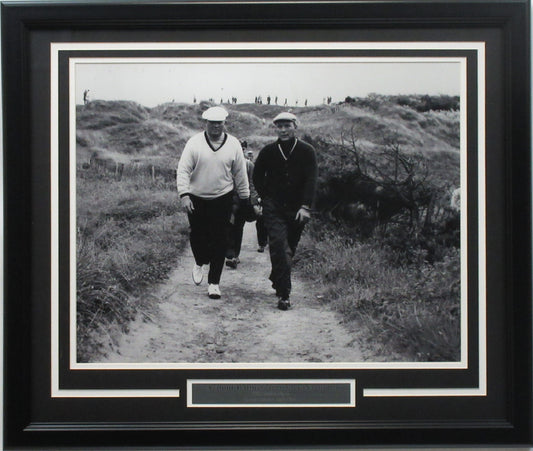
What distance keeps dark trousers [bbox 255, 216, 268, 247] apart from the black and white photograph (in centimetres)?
3

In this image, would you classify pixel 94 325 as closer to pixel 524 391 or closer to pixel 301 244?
pixel 301 244

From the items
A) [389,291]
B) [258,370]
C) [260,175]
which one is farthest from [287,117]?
[258,370]

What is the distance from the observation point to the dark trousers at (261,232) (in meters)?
2.54

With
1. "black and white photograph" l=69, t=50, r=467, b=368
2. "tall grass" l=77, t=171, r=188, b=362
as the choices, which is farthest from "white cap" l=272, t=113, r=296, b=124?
"tall grass" l=77, t=171, r=188, b=362

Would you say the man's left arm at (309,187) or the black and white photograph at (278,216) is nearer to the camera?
the black and white photograph at (278,216)

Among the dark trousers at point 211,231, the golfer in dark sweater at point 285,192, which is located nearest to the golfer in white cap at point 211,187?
the dark trousers at point 211,231

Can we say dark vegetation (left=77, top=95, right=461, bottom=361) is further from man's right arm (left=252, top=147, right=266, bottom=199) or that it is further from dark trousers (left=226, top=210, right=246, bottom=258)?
dark trousers (left=226, top=210, right=246, bottom=258)

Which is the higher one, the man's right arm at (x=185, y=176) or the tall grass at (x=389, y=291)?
the man's right arm at (x=185, y=176)

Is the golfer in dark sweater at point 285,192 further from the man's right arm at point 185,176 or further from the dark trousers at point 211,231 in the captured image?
the man's right arm at point 185,176

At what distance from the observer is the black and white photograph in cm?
240

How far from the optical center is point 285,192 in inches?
100.0

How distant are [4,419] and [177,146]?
1474 mm

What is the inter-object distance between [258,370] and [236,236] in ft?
2.10

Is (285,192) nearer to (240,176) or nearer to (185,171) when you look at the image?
(240,176)
